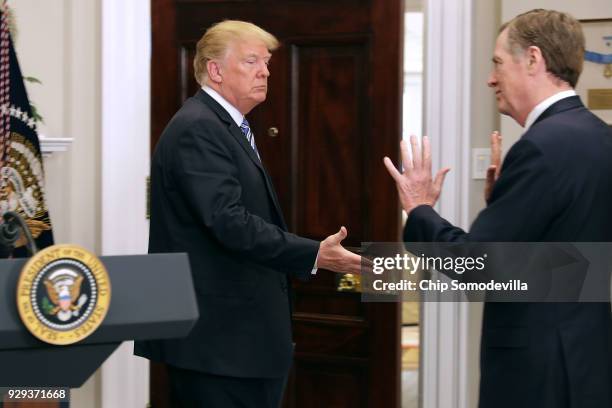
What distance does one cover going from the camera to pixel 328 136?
3002mm

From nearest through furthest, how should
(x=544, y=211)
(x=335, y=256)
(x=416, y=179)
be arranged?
(x=544, y=211), (x=416, y=179), (x=335, y=256)

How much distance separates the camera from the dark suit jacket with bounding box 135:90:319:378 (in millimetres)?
1973

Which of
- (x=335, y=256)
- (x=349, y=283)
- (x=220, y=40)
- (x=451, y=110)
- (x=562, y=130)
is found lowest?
(x=349, y=283)

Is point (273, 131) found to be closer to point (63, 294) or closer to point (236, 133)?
point (236, 133)

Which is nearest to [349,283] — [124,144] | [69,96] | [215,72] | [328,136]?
[328,136]

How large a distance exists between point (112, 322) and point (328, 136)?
2.08 meters

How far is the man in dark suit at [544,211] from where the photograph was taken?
1.56 m

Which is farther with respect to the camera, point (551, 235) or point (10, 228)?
point (551, 235)

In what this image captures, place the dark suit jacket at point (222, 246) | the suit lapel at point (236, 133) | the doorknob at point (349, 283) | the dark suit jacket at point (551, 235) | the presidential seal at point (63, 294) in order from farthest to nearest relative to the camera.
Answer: the doorknob at point (349, 283), the suit lapel at point (236, 133), the dark suit jacket at point (222, 246), the dark suit jacket at point (551, 235), the presidential seal at point (63, 294)

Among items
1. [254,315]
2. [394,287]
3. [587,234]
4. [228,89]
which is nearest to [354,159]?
[394,287]

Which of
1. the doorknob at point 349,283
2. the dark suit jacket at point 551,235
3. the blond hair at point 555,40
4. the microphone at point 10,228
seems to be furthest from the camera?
the doorknob at point 349,283

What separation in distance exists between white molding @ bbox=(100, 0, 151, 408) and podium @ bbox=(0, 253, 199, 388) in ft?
6.58

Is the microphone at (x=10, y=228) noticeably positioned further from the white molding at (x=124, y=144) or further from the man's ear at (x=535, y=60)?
the white molding at (x=124, y=144)

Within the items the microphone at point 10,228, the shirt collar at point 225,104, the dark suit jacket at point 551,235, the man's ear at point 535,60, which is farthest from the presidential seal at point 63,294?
the shirt collar at point 225,104
